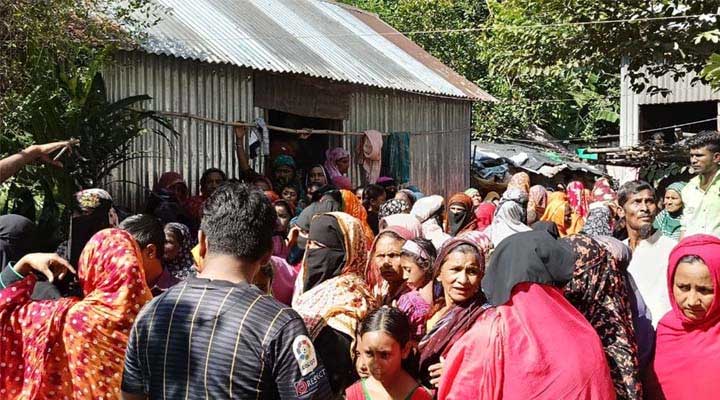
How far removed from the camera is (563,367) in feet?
11.5

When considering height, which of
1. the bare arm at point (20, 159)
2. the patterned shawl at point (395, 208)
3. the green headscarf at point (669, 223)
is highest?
the bare arm at point (20, 159)

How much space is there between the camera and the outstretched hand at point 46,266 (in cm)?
389

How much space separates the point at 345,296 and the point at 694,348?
1564mm

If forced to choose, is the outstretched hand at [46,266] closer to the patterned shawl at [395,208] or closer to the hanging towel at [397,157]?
the patterned shawl at [395,208]

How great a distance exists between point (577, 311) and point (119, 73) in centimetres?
642

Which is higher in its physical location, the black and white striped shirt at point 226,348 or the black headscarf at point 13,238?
the black headscarf at point 13,238

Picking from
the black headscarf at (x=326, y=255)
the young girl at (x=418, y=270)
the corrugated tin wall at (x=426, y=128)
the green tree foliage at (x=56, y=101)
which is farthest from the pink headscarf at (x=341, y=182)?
the black headscarf at (x=326, y=255)

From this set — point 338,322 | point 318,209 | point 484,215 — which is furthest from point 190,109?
point 338,322

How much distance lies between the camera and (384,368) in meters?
4.08

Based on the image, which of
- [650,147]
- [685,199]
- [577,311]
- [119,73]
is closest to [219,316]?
[577,311]

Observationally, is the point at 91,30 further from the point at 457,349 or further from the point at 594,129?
the point at 594,129

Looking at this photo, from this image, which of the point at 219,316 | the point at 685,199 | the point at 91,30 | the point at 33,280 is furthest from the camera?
the point at 91,30

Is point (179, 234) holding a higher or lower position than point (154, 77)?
lower

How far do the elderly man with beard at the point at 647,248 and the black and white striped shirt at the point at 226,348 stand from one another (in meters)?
2.63
